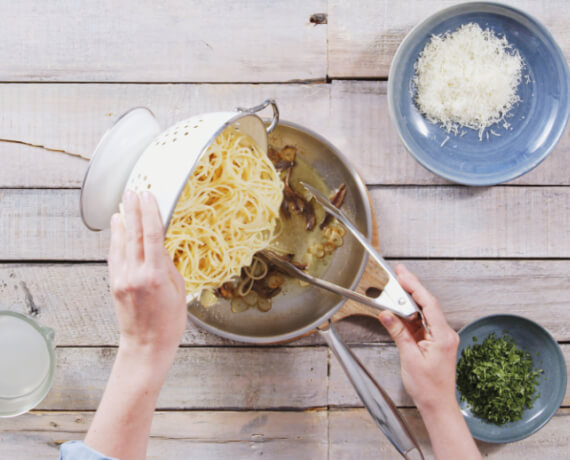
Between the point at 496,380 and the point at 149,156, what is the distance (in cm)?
90

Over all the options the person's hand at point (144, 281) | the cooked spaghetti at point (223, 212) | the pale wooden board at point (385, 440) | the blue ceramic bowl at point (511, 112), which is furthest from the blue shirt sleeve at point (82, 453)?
the blue ceramic bowl at point (511, 112)

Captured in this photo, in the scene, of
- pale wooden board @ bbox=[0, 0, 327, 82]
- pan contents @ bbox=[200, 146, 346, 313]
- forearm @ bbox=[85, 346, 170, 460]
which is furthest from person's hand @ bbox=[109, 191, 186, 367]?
pale wooden board @ bbox=[0, 0, 327, 82]

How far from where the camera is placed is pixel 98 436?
2.86ft

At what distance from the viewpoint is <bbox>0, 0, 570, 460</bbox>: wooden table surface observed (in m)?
1.23

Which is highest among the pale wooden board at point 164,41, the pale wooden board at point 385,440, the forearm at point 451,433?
the pale wooden board at point 164,41

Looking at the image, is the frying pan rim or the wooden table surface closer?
the frying pan rim

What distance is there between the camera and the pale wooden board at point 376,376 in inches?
49.3

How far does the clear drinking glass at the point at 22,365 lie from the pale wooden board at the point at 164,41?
607 millimetres

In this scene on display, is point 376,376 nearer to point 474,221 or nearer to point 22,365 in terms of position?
point 474,221

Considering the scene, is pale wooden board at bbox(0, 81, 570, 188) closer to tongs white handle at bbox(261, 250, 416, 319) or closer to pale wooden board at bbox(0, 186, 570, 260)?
pale wooden board at bbox(0, 186, 570, 260)

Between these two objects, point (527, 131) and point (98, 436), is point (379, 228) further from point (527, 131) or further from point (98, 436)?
point (98, 436)

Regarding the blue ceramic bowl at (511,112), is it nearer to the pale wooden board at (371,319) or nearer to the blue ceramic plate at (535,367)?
the pale wooden board at (371,319)

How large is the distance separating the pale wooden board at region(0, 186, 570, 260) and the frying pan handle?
27 cm

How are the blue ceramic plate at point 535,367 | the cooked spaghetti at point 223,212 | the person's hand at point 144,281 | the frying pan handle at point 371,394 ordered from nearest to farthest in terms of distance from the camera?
the person's hand at point 144,281 → the cooked spaghetti at point 223,212 → the frying pan handle at point 371,394 → the blue ceramic plate at point 535,367
